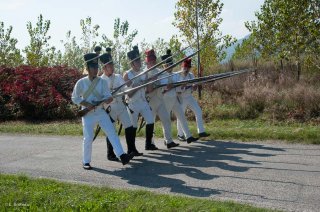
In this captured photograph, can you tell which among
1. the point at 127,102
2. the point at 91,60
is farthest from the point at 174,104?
the point at 91,60

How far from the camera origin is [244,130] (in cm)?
1096

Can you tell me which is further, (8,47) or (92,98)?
(8,47)

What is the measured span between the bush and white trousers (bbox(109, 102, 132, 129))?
7505 millimetres

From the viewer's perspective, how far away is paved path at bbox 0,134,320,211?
235 inches

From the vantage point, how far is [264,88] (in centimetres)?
1434

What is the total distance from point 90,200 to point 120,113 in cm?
314

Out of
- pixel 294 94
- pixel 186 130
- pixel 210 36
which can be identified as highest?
pixel 210 36

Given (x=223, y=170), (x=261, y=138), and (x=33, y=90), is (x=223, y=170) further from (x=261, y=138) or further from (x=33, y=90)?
(x=33, y=90)

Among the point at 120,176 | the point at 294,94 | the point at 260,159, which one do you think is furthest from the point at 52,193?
the point at 294,94

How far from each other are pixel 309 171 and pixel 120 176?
3130mm

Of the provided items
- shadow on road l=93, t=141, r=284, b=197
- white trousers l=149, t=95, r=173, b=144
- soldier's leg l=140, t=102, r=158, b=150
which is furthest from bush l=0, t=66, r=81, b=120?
shadow on road l=93, t=141, r=284, b=197

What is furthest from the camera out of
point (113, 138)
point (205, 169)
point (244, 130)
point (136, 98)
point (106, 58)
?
point (244, 130)

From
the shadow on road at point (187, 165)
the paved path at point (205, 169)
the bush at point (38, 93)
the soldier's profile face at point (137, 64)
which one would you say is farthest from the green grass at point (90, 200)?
the bush at point (38, 93)

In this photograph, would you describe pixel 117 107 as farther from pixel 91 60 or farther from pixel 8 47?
pixel 8 47
